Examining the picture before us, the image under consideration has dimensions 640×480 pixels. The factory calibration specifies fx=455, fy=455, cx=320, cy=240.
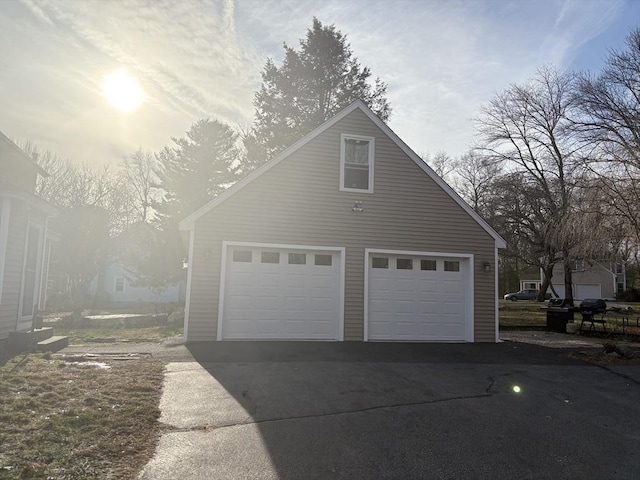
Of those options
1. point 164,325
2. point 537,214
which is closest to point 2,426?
point 164,325

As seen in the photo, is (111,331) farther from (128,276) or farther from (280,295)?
(128,276)

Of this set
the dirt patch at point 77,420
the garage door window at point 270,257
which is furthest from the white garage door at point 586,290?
the dirt patch at point 77,420

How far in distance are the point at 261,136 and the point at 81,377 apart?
73.1ft

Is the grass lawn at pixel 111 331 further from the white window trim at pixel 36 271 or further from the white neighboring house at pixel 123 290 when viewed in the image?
the white neighboring house at pixel 123 290

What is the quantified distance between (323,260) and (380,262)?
1551 mm

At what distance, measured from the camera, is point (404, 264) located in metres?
12.1

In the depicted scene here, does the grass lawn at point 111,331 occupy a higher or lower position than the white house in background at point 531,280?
lower

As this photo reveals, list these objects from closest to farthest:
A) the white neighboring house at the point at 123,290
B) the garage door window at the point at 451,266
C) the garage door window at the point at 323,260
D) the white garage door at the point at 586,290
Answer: the garage door window at the point at 323,260 → the garage door window at the point at 451,266 → the white neighboring house at the point at 123,290 → the white garage door at the point at 586,290

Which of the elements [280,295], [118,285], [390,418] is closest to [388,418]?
[390,418]

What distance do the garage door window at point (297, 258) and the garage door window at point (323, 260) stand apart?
Answer: 32 centimetres

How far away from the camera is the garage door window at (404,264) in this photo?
39.7 ft

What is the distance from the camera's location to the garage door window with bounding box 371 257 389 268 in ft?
39.2

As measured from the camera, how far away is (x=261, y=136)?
27.5 metres

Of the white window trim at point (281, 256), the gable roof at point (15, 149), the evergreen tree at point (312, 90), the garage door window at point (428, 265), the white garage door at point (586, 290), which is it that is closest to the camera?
the white window trim at point (281, 256)
